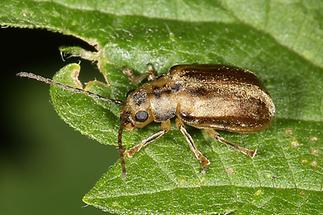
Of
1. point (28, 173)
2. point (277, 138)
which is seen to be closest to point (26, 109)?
point (28, 173)

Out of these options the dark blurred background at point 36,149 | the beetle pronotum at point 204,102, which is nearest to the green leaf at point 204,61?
the beetle pronotum at point 204,102

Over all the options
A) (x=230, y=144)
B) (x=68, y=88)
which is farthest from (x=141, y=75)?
(x=230, y=144)

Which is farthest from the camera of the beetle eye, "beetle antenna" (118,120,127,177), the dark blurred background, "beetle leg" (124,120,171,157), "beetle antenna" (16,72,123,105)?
the dark blurred background

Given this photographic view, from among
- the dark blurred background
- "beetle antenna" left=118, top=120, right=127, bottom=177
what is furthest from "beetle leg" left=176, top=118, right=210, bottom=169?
the dark blurred background

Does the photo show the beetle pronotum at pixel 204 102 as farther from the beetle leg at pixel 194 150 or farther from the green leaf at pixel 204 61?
the green leaf at pixel 204 61

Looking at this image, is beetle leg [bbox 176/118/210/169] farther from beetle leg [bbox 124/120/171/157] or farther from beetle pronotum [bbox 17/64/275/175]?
beetle leg [bbox 124/120/171/157]

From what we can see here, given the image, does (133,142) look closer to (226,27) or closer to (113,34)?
(113,34)
